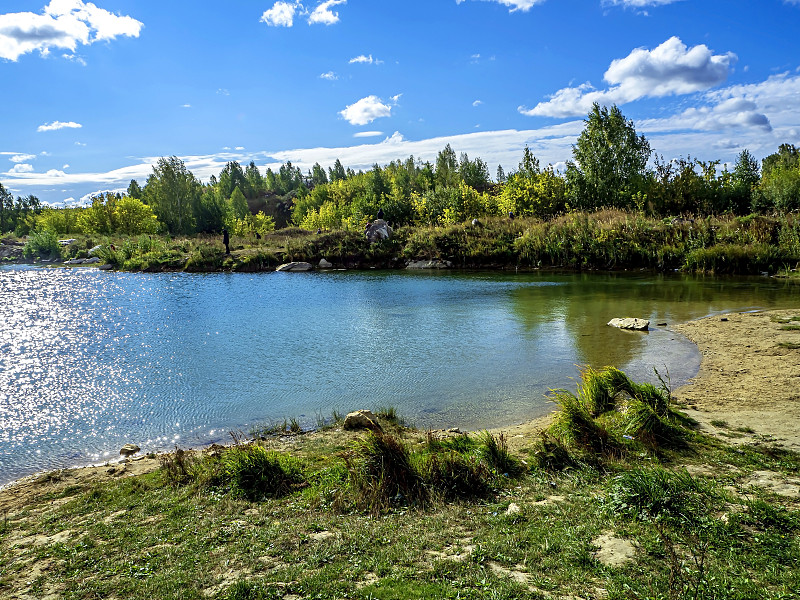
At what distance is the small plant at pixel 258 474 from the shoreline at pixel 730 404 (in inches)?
69.3

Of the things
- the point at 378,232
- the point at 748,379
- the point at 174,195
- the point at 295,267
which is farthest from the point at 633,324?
the point at 174,195

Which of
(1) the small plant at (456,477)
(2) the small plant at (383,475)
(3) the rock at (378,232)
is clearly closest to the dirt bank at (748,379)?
(1) the small plant at (456,477)

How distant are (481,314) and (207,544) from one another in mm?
17425

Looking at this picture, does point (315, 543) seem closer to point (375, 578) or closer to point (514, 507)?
point (375, 578)

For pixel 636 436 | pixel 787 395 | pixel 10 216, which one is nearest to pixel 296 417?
pixel 636 436

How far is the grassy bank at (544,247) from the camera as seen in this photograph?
31.0 metres

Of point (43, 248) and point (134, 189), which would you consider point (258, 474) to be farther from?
point (134, 189)

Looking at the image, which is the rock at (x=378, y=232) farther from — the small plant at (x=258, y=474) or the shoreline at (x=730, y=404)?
the small plant at (x=258, y=474)

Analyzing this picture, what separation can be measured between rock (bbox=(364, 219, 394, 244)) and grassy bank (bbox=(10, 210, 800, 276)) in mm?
700

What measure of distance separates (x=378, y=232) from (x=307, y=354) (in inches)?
1269

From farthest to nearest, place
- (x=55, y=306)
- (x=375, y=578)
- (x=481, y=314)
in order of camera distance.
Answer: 1. (x=55, y=306)
2. (x=481, y=314)
3. (x=375, y=578)

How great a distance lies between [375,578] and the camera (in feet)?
14.7

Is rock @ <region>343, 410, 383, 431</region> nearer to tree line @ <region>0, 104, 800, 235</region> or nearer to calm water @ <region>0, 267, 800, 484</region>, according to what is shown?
calm water @ <region>0, 267, 800, 484</region>

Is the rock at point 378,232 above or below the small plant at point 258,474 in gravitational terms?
above
